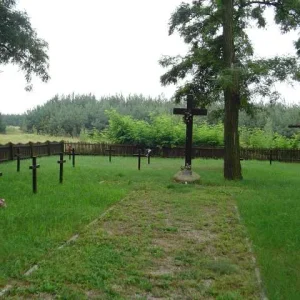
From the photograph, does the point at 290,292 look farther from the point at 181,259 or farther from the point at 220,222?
the point at 220,222

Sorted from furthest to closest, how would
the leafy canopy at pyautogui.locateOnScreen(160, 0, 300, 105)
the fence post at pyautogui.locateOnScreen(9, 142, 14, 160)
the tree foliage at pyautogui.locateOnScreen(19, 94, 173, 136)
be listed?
1. the tree foliage at pyautogui.locateOnScreen(19, 94, 173, 136)
2. the fence post at pyautogui.locateOnScreen(9, 142, 14, 160)
3. the leafy canopy at pyautogui.locateOnScreen(160, 0, 300, 105)

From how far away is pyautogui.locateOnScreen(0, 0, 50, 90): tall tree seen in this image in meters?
13.8

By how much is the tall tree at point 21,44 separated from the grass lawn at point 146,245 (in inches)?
233

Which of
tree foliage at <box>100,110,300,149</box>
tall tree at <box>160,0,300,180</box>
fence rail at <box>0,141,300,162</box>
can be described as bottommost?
fence rail at <box>0,141,300,162</box>

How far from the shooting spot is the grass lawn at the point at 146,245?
420 centimetres

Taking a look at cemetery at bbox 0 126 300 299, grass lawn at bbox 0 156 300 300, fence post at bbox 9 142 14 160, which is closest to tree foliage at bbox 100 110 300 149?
fence post at bbox 9 142 14 160

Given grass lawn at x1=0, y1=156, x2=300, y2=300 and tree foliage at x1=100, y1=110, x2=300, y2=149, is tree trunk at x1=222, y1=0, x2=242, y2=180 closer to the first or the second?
grass lawn at x1=0, y1=156, x2=300, y2=300

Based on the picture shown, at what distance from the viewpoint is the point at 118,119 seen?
1581 inches

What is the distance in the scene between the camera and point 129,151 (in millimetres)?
36938

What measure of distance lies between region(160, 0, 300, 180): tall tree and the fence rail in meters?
13.1

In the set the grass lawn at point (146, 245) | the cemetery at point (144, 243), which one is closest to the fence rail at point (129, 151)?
the cemetery at point (144, 243)

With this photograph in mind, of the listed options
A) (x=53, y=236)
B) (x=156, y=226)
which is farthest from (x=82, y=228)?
(x=156, y=226)

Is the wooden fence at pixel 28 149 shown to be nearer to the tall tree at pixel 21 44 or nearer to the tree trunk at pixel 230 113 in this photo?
the tall tree at pixel 21 44

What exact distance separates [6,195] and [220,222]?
5299 millimetres
